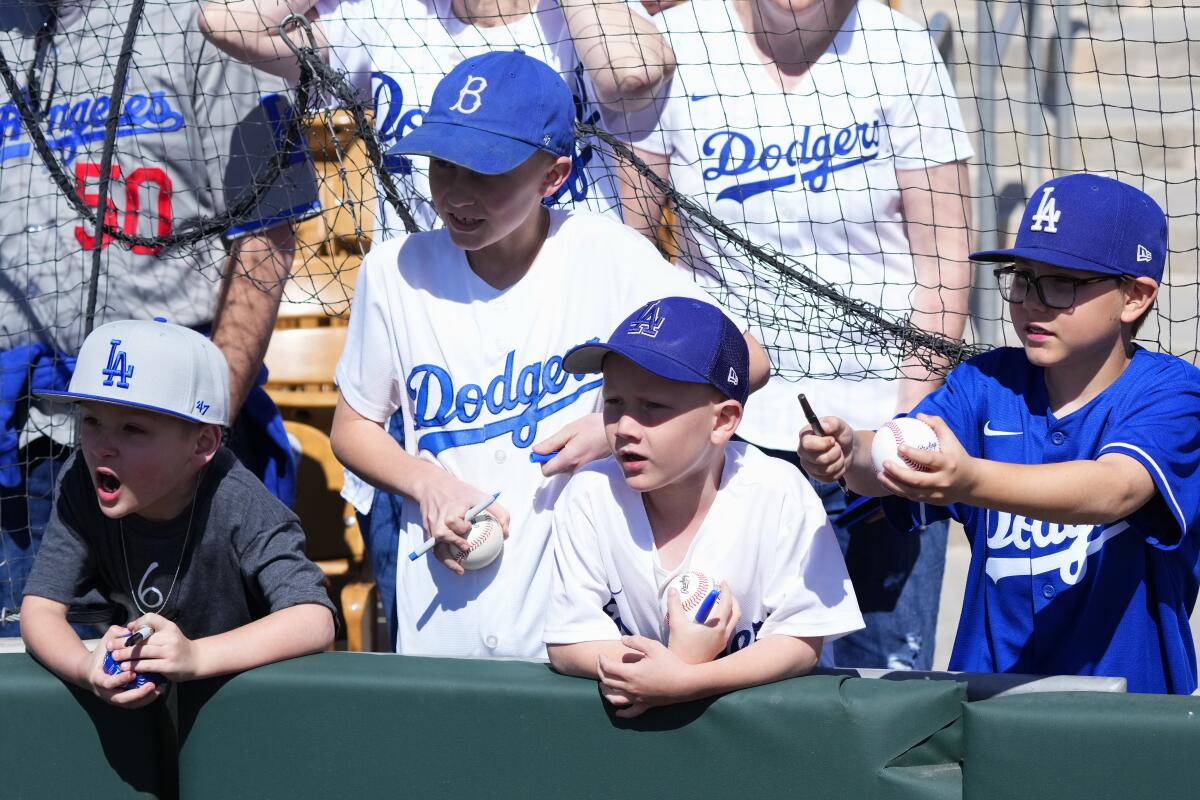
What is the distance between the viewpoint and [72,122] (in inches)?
130

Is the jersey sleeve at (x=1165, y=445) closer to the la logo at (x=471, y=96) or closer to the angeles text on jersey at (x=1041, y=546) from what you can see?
the angeles text on jersey at (x=1041, y=546)

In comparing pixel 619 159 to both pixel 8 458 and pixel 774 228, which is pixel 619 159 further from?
pixel 8 458

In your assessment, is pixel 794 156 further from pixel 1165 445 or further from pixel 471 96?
pixel 1165 445

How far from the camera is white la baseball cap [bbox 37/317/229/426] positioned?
2281mm

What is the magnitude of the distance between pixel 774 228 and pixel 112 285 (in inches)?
59.9

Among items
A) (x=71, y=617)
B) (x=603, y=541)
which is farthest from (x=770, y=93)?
(x=71, y=617)

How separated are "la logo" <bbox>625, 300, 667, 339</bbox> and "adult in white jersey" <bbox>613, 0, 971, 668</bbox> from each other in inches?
35.2

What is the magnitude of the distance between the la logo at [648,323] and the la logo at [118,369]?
2.69ft

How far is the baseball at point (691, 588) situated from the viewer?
204 centimetres

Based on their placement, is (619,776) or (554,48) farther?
(554,48)

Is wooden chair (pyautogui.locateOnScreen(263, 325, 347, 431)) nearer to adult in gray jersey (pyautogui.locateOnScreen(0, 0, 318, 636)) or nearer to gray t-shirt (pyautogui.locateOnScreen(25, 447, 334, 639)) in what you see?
adult in gray jersey (pyautogui.locateOnScreen(0, 0, 318, 636))

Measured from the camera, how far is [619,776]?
1964 mm

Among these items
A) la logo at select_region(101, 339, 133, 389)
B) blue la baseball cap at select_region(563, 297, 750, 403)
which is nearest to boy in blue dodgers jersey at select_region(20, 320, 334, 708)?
la logo at select_region(101, 339, 133, 389)

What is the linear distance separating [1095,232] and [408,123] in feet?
5.03
